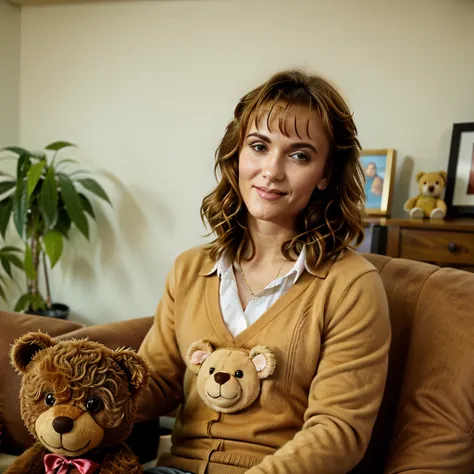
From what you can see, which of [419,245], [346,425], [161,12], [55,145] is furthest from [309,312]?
[161,12]

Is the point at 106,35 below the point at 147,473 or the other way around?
the other way around

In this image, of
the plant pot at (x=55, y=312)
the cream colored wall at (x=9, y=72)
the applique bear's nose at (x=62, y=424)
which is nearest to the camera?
the applique bear's nose at (x=62, y=424)

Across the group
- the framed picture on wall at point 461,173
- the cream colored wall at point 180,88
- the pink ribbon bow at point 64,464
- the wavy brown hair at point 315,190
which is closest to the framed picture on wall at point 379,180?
the cream colored wall at point 180,88

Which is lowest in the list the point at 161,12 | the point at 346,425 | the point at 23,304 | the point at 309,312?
the point at 23,304

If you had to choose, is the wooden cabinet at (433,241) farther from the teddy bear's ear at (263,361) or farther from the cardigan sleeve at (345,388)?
the teddy bear's ear at (263,361)

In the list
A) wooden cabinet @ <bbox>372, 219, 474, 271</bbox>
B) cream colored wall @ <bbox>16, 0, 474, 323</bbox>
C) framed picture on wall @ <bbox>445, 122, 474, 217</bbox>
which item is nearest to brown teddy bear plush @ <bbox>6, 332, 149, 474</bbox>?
wooden cabinet @ <bbox>372, 219, 474, 271</bbox>

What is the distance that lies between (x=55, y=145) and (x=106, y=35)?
644 millimetres

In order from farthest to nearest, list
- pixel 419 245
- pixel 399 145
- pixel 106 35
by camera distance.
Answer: pixel 106 35 < pixel 399 145 < pixel 419 245

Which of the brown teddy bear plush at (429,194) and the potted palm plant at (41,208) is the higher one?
the brown teddy bear plush at (429,194)

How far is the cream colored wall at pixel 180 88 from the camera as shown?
8.21 ft

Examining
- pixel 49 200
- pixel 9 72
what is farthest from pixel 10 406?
pixel 9 72

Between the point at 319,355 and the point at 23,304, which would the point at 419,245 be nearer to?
the point at 319,355

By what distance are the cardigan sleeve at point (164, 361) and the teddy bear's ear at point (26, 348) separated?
10.0 inches

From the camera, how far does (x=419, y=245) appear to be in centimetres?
214
